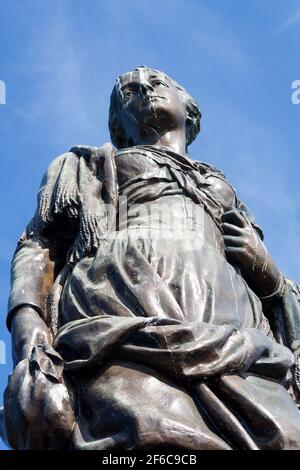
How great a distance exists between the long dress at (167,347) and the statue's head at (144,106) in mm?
1751

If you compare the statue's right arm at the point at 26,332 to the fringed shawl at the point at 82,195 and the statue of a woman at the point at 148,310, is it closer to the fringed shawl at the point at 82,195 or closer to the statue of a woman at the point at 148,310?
the statue of a woman at the point at 148,310

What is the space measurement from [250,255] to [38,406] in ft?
8.62

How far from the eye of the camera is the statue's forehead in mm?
11594

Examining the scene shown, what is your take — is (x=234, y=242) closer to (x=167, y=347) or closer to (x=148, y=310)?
(x=148, y=310)

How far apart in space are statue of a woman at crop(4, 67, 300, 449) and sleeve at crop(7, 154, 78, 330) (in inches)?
0.5

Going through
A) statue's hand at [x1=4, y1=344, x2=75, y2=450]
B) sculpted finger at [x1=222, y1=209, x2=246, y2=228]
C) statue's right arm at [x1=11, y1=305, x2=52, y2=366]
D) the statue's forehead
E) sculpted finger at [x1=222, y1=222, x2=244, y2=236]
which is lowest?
statue's hand at [x1=4, y1=344, x2=75, y2=450]

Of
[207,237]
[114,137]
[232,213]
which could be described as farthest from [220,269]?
[114,137]

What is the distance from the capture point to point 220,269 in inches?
367

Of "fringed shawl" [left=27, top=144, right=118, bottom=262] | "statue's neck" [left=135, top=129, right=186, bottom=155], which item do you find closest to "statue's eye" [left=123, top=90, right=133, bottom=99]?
"statue's neck" [left=135, top=129, right=186, bottom=155]

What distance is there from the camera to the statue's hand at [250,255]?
10.0 meters

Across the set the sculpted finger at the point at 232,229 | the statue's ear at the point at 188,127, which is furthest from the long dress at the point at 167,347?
the statue's ear at the point at 188,127

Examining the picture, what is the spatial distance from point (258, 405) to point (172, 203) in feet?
7.93

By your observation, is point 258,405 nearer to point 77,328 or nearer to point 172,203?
point 77,328

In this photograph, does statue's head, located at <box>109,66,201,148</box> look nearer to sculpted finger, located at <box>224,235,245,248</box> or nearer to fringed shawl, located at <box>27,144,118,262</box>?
fringed shawl, located at <box>27,144,118,262</box>
